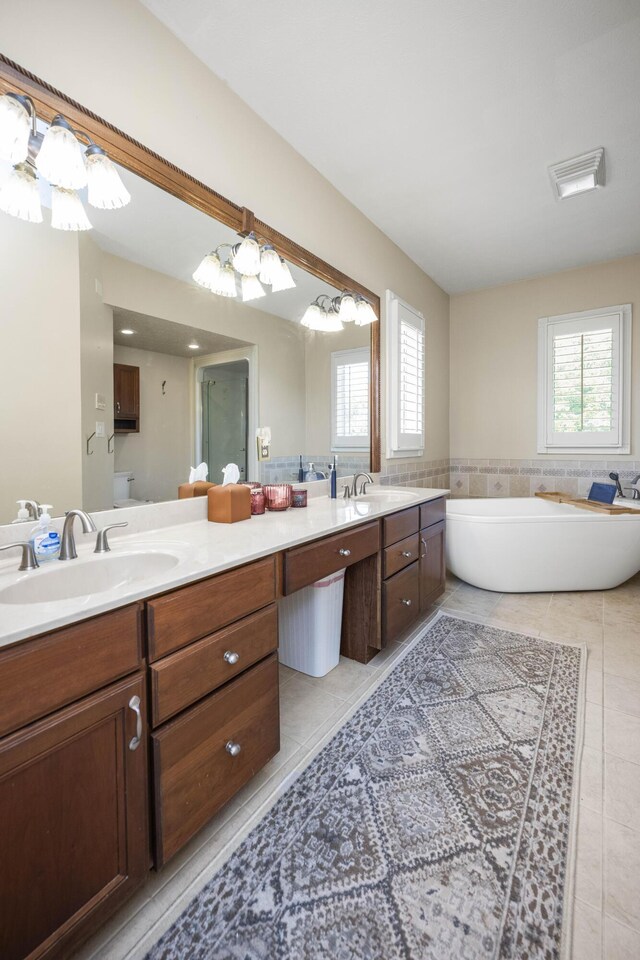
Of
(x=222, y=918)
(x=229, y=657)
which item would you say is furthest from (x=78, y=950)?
(x=229, y=657)

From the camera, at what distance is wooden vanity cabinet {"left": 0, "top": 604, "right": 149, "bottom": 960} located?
729 mm

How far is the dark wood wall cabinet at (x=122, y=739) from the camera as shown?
74 cm

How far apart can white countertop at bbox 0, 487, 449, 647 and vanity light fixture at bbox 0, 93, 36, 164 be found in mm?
1037

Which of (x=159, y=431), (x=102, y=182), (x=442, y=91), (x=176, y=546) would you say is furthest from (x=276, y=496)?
(x=442, y=91)

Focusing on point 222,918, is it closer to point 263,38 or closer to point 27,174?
point 27,174

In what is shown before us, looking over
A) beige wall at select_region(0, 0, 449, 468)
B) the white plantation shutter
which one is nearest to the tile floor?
the white plantation shutter

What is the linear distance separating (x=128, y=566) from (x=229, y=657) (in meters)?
0.41

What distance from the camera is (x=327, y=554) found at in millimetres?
1573

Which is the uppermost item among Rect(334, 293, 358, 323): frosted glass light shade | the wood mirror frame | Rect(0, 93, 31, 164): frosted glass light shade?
the wood mirror frame

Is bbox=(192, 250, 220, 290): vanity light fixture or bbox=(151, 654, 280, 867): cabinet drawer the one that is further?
bbox=(192, 250, 220, 290): vanity light fixture

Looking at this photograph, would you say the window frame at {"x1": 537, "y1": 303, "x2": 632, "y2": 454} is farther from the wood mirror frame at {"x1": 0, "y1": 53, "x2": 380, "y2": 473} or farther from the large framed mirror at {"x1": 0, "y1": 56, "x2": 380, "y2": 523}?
the large framed mirror at {"x1": 0, "y1": 56, "x2": 380, "y2": 523}

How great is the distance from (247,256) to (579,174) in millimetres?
2019

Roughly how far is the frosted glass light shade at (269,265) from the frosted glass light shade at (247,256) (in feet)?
0.12

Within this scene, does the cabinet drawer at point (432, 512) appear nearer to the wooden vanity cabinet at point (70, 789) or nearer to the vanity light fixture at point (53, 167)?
the wooden vanity cabinet at point (70, 789)
